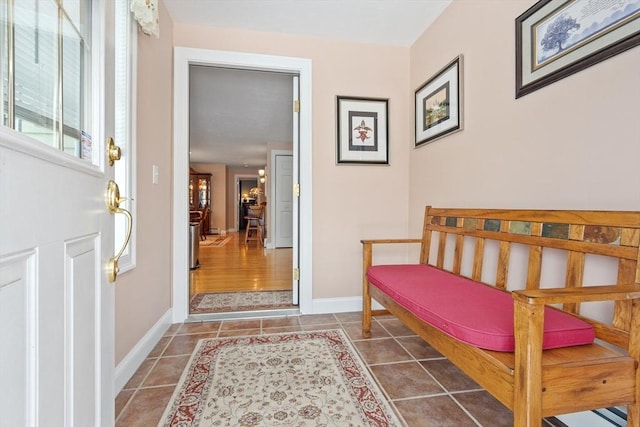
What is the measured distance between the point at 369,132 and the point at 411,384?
6.13 feet

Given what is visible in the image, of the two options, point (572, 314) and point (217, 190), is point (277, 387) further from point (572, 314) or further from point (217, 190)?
point (217, 190)

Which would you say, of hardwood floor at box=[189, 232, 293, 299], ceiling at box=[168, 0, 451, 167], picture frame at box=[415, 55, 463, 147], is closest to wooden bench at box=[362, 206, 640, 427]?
picture frame at box=[415, 55, 463, 147]

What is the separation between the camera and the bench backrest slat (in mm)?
927

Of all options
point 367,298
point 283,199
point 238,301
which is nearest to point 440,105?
point 367,298

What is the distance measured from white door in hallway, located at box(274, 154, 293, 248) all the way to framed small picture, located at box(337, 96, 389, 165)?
3.73m

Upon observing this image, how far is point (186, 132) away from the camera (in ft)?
7.36

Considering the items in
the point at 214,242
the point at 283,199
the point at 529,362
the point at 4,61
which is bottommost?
the point at 214,242

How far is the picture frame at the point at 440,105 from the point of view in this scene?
1911 millimetres

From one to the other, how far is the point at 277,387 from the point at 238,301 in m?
1.37

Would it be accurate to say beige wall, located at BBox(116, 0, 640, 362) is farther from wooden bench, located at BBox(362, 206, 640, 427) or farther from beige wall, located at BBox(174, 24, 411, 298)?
wooden bench, located at BBox(362, 206, 640, 427)

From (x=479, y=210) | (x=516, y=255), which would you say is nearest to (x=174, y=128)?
(x=479, y=210)

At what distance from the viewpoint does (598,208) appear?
1120mm

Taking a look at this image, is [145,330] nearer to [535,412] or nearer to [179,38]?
[535,412]

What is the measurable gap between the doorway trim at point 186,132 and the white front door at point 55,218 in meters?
1.45
